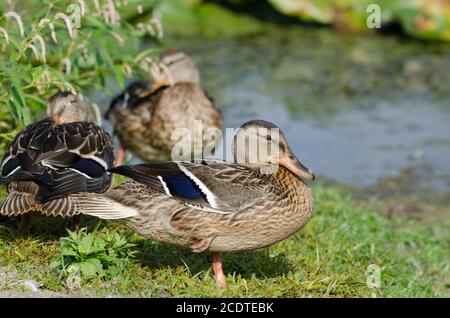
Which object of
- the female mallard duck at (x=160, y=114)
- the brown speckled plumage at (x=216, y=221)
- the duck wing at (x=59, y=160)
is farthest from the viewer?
the female mallard duck at (x=160, y=114)

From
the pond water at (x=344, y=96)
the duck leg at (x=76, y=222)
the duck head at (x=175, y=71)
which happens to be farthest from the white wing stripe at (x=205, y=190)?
the pond water at (x=344, y=96)

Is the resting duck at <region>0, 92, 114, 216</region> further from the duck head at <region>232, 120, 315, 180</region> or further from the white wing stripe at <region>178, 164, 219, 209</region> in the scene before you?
the duck head at <region>232, 120, 315, 180</region>

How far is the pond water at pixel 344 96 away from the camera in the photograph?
947cm

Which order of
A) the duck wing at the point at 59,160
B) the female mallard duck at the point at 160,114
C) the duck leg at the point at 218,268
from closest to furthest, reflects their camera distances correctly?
the duck leg at the point at 218,268, the duck wing at the point at 59,160, the female mallard duck at the point at 160,114

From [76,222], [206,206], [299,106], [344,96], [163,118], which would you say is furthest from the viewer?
[344,96]

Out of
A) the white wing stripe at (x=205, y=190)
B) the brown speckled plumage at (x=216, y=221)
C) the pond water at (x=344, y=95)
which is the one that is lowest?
the pond water at (x=344, y=95)

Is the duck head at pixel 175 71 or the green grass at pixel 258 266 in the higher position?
the duck head at pixel 175 71

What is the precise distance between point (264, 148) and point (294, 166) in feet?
0.63

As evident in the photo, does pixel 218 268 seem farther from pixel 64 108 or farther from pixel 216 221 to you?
pixel 64 108

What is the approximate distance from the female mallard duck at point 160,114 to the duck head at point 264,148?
8.56ft

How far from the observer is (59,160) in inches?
199

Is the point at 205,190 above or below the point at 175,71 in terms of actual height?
below

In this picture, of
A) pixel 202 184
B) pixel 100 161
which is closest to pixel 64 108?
pixel 100 161

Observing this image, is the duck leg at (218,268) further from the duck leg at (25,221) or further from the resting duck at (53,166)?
the duck leg at (25,221)
